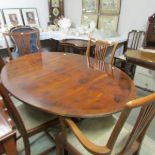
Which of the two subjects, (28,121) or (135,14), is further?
(135,14)

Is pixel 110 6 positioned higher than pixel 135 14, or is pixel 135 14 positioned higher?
pixel 110 6

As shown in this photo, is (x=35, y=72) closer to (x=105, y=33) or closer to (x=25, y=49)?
(x=25, y=49)

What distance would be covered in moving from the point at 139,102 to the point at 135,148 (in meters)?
Answer: 0.62

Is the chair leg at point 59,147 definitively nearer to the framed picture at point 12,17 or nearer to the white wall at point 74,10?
the framed picture at point 12,17

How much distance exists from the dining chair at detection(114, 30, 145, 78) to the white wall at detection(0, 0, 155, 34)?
12 centimetres

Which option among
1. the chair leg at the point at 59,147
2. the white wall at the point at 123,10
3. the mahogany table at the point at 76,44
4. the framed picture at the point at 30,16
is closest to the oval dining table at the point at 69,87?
the chair leg at the point at 59,147

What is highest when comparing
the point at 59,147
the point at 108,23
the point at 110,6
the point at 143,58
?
the point at 110,6

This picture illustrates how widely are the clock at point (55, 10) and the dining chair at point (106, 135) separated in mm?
3454

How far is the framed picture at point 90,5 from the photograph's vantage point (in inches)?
144

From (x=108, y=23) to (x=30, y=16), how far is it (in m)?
1.84

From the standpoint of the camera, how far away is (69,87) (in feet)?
4.69

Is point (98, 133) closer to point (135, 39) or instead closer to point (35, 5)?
point (135, 39)

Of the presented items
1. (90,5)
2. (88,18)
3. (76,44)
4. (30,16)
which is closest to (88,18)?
(88,18)

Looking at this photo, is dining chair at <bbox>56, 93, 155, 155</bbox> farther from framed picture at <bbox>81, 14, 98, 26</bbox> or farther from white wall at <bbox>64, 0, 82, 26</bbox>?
white wall at <bbox>64, 0, 82, 26</bbox>
